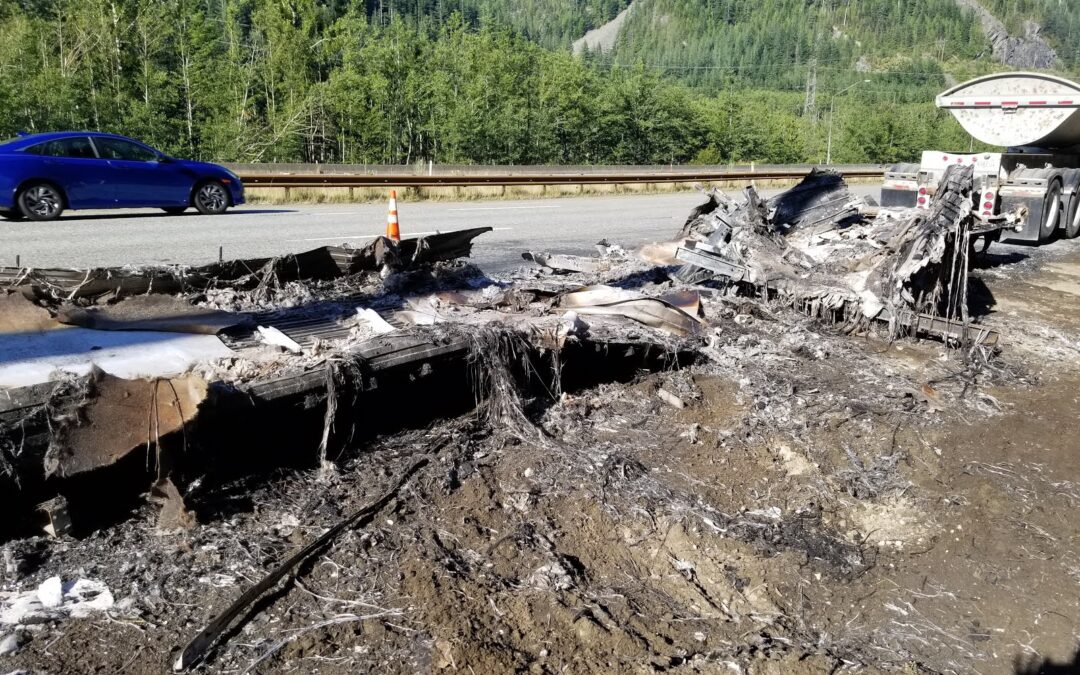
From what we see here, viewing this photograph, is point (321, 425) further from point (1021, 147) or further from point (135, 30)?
point (135, 30)

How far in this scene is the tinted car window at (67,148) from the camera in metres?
12.0

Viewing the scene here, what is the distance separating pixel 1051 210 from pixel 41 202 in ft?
53.2

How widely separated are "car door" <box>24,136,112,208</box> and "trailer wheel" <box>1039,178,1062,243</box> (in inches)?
593

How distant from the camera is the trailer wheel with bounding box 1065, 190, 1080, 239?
1427cm

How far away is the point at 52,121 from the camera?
90.6ft

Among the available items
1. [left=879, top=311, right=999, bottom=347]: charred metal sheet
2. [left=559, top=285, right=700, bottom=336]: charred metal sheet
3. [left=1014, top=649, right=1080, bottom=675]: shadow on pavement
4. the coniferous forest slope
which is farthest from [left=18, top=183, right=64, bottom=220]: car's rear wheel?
the coniferous forest slope

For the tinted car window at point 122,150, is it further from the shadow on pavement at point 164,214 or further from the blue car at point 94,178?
the shadow on pavement at point 164,214

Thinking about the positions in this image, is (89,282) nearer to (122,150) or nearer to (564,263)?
(564,263)

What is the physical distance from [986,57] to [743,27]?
5832cm

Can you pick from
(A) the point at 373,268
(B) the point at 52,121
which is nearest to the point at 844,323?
(A) the point at 373,268

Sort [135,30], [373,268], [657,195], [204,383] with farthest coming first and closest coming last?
[135,30] → [657,195] → [373,268] → [204,383]

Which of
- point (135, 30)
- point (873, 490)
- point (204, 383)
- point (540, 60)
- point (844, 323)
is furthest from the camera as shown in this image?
point (540, 60)

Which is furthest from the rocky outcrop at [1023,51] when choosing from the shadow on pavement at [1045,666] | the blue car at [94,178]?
the shadow on pavement at [1045,666]

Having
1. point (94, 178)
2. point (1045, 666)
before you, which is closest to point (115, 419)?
point (1045, 666)
